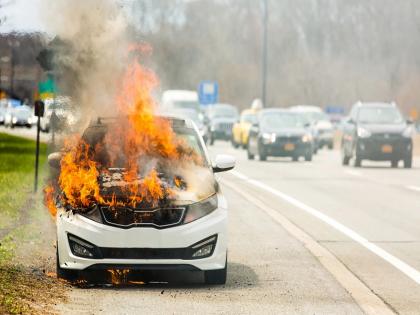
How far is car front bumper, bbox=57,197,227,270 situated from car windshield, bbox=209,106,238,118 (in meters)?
57.7

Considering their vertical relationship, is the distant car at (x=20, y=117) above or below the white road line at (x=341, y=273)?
below

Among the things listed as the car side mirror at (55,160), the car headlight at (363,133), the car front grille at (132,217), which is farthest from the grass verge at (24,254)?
the car headlight at (363,133)

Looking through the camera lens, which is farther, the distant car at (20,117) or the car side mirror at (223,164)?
the distant car at (20,117)

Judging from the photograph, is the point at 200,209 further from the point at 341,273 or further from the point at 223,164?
the point at 341,273

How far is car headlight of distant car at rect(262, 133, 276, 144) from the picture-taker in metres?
41.9

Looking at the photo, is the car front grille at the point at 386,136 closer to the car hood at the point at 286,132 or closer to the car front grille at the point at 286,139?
the car hood at the point at 286,132

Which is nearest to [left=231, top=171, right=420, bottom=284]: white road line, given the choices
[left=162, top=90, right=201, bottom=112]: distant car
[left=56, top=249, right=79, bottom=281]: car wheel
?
[left=56, top=249, right=79, bottom=281]: car wheel

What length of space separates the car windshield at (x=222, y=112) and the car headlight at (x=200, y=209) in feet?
189

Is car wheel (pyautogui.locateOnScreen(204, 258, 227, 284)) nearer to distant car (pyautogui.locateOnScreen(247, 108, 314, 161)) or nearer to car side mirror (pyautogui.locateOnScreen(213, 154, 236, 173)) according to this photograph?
car side mirror (pyautogui.locateOnScreen(213, 154, 236, 173))

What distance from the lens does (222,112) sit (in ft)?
227

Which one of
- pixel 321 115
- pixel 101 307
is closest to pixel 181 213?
pixel 101 307

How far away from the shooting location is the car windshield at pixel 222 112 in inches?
2709

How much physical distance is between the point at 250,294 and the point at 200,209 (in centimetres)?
Answer: 88

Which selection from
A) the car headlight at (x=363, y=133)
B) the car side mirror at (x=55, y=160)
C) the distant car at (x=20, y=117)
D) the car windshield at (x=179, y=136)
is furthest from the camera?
the distant car at (x=20, y=117)
